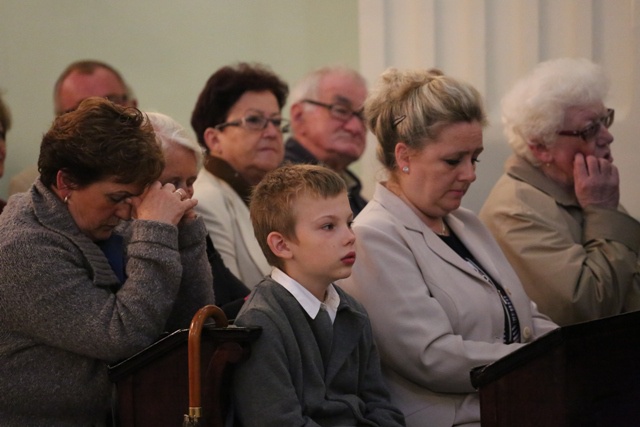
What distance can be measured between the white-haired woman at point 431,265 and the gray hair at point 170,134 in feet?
1.99

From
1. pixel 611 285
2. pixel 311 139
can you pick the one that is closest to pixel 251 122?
pixel 311 139


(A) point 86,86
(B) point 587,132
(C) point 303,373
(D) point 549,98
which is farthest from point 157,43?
(C) point 303,373

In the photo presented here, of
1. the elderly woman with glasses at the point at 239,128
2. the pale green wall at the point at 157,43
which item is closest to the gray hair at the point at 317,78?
the pale green wall at the point at 157,43

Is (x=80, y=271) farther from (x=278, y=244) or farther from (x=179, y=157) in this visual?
(x=179, y=157)

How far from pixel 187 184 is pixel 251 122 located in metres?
1.03

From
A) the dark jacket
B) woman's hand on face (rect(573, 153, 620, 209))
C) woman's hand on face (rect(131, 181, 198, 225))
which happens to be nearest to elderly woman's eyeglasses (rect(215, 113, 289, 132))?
woman's hand on face (rect(573, 153, 620, 209))

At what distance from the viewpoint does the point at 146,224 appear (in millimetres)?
3199

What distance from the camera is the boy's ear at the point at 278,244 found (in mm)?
3248

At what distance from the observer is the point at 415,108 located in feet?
12.3

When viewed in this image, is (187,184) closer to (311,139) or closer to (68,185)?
(68,185)

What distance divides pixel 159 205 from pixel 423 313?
88 centimetres

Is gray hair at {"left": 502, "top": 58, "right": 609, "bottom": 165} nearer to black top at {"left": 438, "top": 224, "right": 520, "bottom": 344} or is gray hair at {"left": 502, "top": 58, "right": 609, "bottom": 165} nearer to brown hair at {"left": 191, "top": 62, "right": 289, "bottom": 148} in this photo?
black top at {"left": 438, "top": 224, "right": 520, "bottom": 344}

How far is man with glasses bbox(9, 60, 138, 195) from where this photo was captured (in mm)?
5461

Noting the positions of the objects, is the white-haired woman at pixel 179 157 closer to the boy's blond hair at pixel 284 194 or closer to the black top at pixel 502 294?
the boy's blond hair at pixel 284 194
